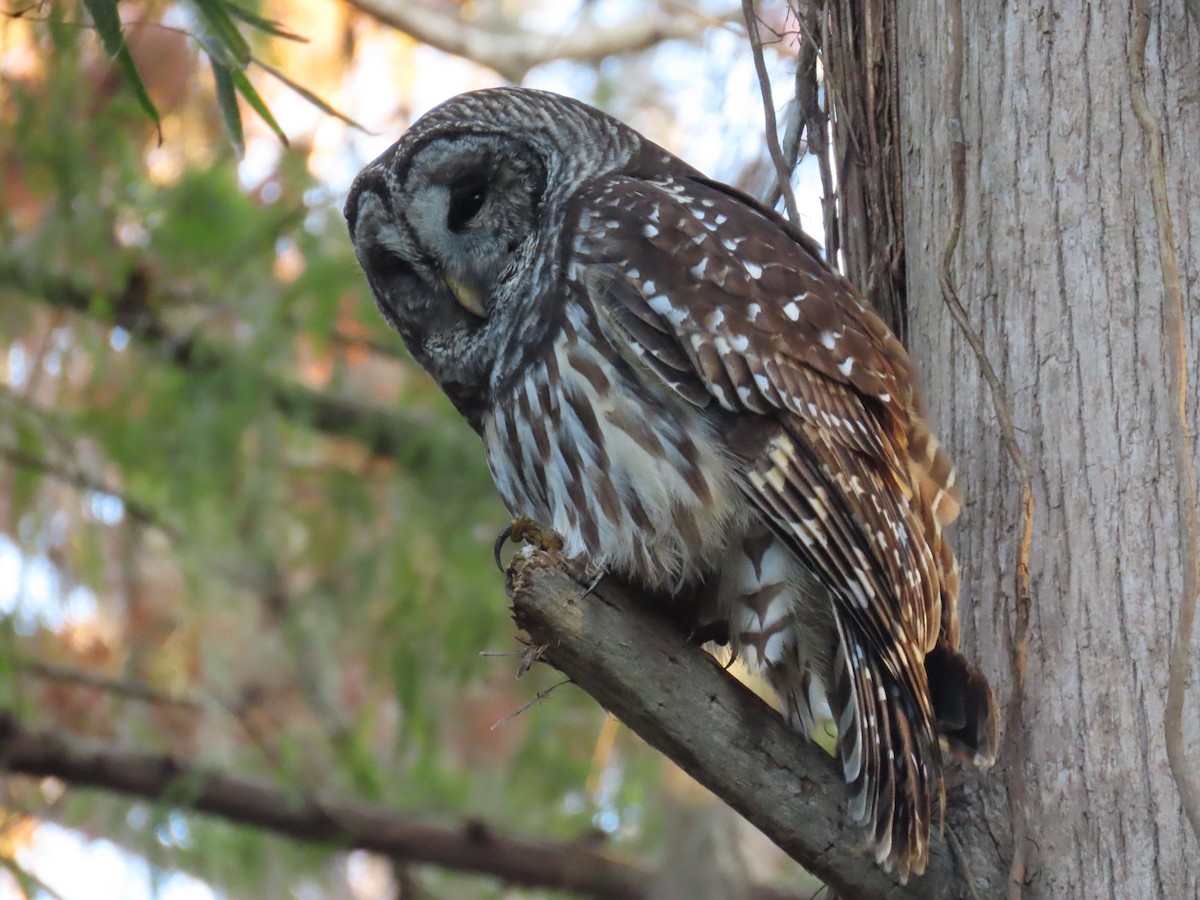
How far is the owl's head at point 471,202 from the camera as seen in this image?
3078 mm

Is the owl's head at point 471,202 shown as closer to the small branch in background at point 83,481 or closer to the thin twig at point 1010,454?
the thin twig at point 1010,454

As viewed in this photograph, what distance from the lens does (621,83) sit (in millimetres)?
7242

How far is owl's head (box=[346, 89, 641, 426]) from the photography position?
3.08 meters

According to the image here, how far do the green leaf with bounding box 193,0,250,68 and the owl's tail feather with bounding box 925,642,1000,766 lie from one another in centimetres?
164

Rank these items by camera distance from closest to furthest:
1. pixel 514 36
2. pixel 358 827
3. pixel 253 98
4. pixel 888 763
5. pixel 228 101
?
1. pixel 888 763
2. pixel 253 98
3. pixel 228 101
4. pixel 358 827
5. pixel 514 36

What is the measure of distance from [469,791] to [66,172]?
277cm

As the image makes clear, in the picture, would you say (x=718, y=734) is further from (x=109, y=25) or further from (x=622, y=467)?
(x=109, y=25)

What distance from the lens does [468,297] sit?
123 inches

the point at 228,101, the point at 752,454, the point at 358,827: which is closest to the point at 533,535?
the point at 752,454

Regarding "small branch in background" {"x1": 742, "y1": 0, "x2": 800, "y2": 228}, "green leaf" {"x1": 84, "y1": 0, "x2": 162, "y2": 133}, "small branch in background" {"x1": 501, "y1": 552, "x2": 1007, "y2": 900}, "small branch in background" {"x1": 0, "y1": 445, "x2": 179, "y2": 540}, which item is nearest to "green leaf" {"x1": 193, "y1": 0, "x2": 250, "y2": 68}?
"green leaf" {"x1": 84, "y1": 0, "x2": 162, "y2": 133}

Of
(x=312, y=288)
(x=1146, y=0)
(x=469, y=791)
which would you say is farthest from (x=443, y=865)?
(x=1146, y=0)

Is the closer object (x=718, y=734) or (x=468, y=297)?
(x=718, y=734)

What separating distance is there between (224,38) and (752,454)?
49.2 inches

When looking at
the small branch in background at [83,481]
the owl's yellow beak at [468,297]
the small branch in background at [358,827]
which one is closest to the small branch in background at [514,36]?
the small branch in background at [83,481]
